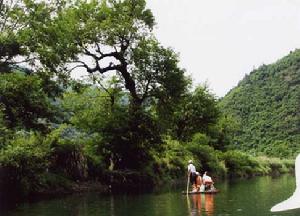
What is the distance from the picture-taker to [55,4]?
35281mm

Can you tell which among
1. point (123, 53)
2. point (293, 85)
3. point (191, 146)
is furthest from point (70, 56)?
point (293, 85)

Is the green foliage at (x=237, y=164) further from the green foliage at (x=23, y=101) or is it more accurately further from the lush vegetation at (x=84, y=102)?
the green foliage at (x=23, y=101)

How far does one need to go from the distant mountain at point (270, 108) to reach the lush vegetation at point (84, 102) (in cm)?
5801

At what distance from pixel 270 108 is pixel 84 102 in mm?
83183

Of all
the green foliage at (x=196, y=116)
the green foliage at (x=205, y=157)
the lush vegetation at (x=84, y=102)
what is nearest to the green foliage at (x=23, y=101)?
the lush vegetation at (x=84, y=102)

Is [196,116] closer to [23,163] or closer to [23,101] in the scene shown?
[23,101]

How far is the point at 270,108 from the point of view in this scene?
4793 inches

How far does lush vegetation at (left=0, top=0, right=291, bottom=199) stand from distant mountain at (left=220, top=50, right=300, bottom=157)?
190ft

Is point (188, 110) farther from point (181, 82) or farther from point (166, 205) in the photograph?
point (166, 205)

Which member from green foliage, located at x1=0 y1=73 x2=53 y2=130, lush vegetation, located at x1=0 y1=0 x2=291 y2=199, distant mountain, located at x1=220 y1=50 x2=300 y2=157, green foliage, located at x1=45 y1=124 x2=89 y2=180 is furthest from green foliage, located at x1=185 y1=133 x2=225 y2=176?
distant mountain, located at x1=220 y1=50 x2=300 y2=157

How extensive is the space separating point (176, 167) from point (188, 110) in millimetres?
17934

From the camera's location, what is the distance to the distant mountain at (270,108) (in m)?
112

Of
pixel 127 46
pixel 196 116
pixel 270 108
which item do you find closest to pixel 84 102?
pixel 127 46

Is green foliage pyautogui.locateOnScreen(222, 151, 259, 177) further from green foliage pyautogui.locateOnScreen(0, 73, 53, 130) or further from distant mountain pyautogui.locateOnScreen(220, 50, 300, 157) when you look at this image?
green foliage pyautogui.locateOnScreen(0, 73, 53, 130)
